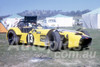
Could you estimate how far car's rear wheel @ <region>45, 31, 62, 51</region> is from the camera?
7.41m

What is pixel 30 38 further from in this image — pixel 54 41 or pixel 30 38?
pixel 54 41

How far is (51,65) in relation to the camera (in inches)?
218

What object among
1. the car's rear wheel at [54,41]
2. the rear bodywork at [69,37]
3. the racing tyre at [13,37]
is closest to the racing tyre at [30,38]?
the rear bodywork at [69,37]

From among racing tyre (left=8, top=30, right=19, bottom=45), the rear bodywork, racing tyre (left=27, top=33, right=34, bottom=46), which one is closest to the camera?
the rear bodywork

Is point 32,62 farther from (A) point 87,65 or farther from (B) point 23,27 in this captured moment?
(B) point 23,27

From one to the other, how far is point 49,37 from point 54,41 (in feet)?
1.40

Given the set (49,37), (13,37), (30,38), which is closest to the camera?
(49,37)

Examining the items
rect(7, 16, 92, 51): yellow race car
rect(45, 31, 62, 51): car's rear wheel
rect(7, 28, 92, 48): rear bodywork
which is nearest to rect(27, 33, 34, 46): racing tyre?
rect(7, 16, 92, 51): yellow race car

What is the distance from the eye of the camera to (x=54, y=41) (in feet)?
25.1

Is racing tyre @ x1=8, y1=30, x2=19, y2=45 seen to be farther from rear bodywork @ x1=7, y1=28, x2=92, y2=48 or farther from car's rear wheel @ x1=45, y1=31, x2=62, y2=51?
car's rear wheel @ x1=45, y1=31, x2=62, y2=51

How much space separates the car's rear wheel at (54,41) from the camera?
7.41 meters

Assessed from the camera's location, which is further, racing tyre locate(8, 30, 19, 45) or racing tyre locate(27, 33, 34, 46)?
racing tyre locate(8, 30, 19, 45)

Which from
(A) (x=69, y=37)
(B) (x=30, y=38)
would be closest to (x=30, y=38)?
(B) (x=30, y=38)

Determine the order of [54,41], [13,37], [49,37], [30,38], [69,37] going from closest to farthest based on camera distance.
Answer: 1. [69,37]
2. [54,41]
3. [49,37]
4. [30,38]
5. [13,37]
